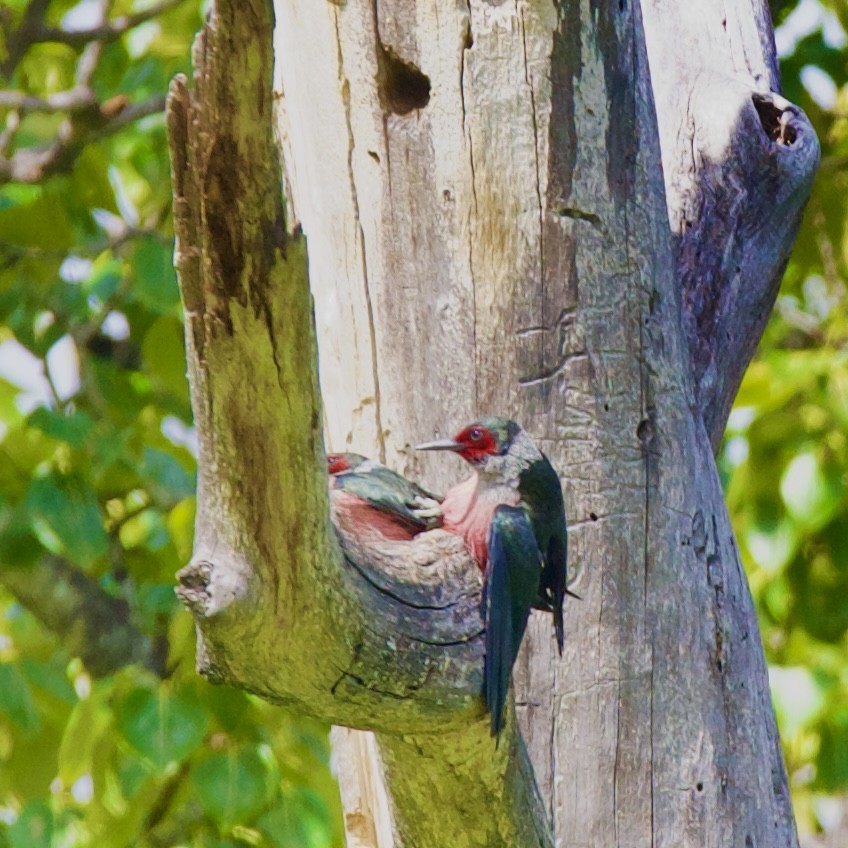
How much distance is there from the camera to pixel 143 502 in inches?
170

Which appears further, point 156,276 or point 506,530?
point 156,276

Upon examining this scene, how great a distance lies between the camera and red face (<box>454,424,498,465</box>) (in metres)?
1.75

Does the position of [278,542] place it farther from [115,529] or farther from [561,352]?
[115,529]

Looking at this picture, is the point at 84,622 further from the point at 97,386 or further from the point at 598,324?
the point at 598,324

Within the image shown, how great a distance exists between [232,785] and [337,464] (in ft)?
4.29

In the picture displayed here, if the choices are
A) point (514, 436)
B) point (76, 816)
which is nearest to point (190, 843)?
point (76, 816)

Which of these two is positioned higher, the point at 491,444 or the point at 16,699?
the point at 491,444

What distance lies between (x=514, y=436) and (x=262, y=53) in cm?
76

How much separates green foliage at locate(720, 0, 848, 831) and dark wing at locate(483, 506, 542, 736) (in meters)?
1.90

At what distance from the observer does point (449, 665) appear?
1518mm

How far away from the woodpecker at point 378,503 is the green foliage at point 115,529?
1300 millimetres

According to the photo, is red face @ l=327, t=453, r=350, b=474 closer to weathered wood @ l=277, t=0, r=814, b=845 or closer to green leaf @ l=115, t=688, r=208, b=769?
weathered wood @ l=277, t=0, r=814, b=845

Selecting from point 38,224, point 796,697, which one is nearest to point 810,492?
point 796,697

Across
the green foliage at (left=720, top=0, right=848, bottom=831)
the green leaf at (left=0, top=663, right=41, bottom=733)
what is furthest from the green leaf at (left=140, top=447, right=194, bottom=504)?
the green foliage at (left=720, top=0, right=848, bottom=831)
